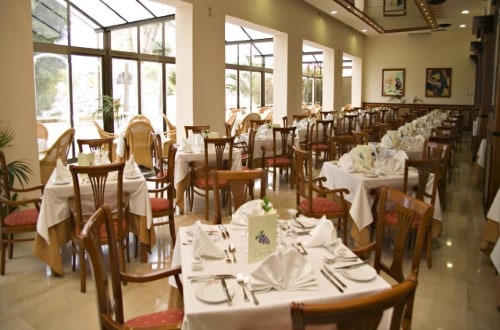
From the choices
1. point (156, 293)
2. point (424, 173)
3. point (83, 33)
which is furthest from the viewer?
point (83, 33)

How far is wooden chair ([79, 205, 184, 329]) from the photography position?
6.25 ft

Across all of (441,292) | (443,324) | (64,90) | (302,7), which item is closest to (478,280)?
(441,292)

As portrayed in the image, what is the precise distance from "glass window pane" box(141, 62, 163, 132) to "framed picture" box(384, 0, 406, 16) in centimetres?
588

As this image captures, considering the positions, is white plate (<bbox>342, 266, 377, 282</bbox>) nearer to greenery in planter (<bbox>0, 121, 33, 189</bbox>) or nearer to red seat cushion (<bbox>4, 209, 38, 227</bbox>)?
red seat cushion (<bbox>4, 209, 38, 227</bbox>)

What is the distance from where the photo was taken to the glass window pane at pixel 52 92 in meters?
8.48

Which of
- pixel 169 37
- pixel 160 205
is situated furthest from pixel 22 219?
pixel 169 37

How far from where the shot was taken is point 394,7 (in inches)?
464

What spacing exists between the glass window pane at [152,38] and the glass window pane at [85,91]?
1.13 metres

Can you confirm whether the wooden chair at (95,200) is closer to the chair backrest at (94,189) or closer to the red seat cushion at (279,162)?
the chair backrest at (94,189)

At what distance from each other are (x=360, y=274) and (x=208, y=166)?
12.6 feet

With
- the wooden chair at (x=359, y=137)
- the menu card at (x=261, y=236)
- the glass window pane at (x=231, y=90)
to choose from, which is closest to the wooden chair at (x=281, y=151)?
the wooden chair at (x=359, y=137)

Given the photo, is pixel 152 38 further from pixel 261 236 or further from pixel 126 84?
pixel 261 236

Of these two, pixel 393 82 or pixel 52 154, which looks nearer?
pixel 52 154

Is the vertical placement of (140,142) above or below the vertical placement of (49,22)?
below
